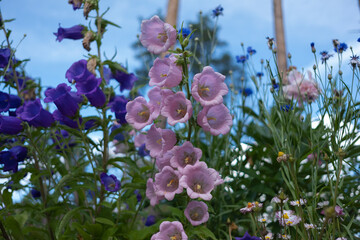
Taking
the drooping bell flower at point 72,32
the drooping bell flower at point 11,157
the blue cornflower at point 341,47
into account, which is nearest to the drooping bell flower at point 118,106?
the drooping bell flower at point 72,32

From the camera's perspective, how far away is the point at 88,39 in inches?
79.5

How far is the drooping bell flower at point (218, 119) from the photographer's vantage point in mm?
1514

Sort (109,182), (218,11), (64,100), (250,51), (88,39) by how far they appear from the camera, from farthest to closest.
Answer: (218,11) → (250,51) → (88,39) → (109,182) → (64,100)

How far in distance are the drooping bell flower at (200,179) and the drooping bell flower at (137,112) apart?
1.00ft

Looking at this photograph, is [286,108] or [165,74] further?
[286,108]

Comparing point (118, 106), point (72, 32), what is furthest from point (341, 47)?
point (72, 32)

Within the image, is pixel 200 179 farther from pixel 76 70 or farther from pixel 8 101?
pixel 8 101

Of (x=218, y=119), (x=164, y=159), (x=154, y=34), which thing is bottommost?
(x=164, y=159)

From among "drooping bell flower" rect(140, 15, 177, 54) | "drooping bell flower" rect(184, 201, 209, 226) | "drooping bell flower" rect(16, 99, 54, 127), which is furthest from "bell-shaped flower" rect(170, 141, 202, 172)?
"drooping bell flower" rect(16, 99, 54, 127)

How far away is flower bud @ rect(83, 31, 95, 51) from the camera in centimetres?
202

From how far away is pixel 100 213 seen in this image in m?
2.02

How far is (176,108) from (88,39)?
782mm

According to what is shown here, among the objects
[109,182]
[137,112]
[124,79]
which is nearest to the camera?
[137,112]

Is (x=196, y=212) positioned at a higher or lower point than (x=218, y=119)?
lower
